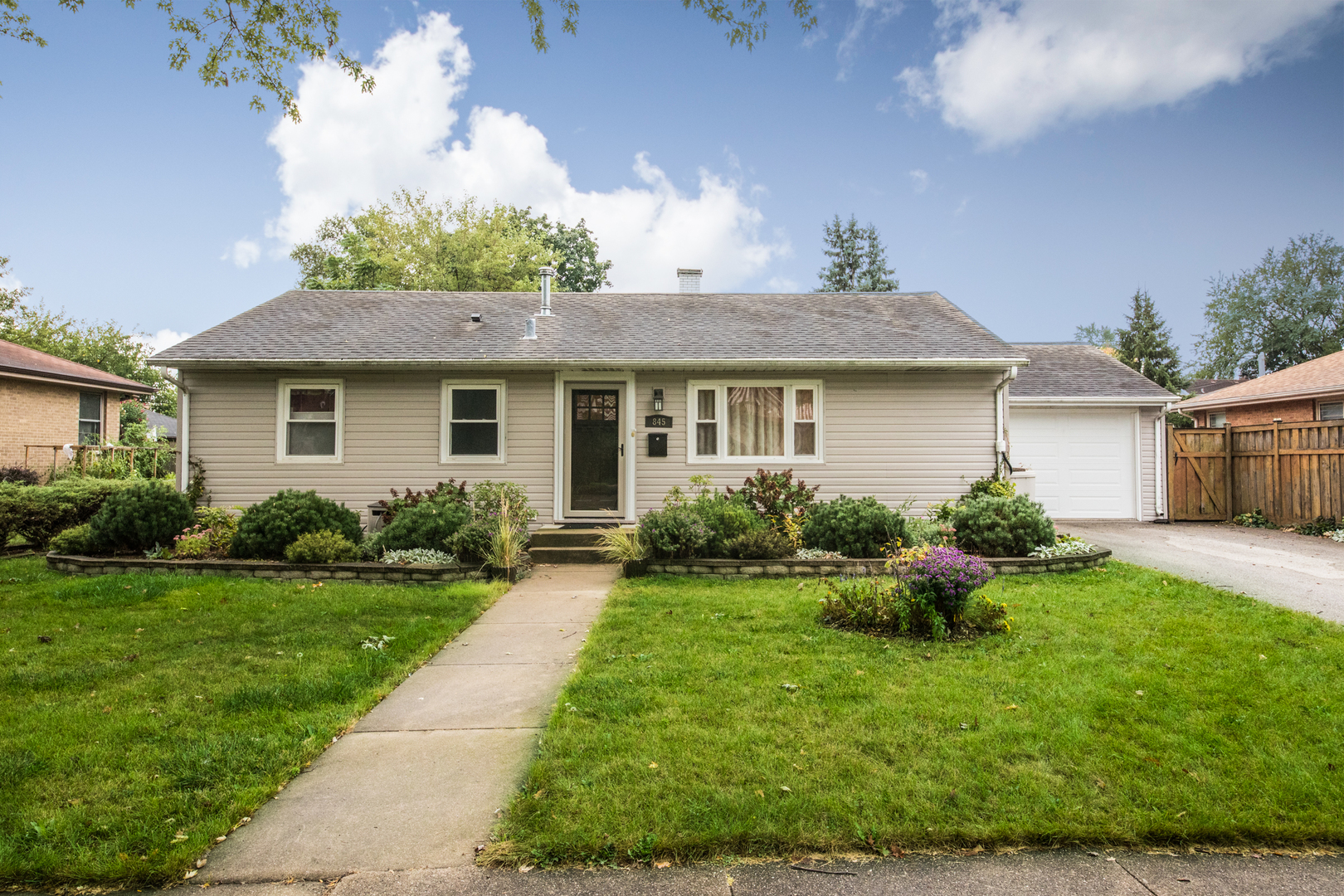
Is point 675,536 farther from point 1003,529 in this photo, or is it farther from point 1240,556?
point 1240,556

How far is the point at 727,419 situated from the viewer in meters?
10.6

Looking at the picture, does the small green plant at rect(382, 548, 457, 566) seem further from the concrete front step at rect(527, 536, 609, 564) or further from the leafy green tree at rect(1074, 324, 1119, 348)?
the leafy green tree at rect(1074, 324, 1119, 348)

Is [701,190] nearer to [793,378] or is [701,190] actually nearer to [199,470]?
[793,378]

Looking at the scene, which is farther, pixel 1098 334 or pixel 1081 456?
pixel 1098 334

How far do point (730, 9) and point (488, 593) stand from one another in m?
6.24

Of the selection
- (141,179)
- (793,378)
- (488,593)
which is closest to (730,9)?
(793,378)

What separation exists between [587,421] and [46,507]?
770 centimetres

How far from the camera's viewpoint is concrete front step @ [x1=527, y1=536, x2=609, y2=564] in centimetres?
879

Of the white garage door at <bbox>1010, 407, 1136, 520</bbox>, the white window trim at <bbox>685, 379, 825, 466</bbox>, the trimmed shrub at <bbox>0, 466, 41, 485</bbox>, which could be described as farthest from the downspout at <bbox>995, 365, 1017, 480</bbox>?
the trimmed shrub at <bbox>0, 466, 41, 485</bbox>

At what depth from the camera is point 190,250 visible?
14898 millimetres

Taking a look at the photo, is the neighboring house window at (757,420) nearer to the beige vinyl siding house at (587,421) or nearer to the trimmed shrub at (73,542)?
the beige vinyl siding house at (587,421)

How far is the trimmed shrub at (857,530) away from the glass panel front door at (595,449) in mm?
3717

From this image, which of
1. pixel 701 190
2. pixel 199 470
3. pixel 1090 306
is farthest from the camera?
pixel 1090 306

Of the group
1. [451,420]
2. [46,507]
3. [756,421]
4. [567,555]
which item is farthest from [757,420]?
[46,507]
